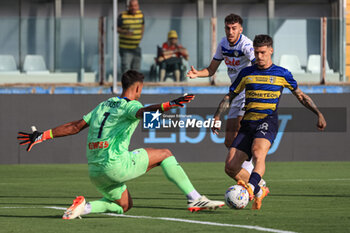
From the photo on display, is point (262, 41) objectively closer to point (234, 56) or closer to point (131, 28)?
point (234, 56)

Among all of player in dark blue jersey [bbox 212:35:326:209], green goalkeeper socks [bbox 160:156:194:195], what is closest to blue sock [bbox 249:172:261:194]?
player in dark blue jersey [bbox 212:35:326:209]

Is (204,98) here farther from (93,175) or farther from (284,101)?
(93,175)

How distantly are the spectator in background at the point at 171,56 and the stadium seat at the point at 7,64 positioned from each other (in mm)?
3161

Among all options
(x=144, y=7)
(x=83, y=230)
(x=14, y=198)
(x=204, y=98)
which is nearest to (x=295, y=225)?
(x=83, y=230)

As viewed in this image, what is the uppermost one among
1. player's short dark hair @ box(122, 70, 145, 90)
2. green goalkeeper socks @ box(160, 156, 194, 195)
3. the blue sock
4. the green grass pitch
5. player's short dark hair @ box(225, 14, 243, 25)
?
player's short dark hair @ box(225, 14, 243, 25)

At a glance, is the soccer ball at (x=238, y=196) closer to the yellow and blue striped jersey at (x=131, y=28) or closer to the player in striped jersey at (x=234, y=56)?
the player in striped jersey at (x=234, y=56)

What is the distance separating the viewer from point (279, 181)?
48.1 feet

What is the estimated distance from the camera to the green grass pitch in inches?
328

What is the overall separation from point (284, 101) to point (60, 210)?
10246 mm

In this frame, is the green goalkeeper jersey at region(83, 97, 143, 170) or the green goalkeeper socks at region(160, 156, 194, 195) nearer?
the green goalkeeper jersey at region(83, 97, 143, 170)

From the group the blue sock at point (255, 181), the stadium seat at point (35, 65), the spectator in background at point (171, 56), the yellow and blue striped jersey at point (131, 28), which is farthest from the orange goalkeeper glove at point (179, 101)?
the stadium seat at point (35, 65)

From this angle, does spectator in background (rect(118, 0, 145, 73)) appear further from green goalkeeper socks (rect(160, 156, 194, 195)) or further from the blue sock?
green goalkeeper socks (rect(160, 156, 194, 195))

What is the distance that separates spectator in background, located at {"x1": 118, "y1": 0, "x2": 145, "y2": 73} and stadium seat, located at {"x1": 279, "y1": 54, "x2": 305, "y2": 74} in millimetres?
3187

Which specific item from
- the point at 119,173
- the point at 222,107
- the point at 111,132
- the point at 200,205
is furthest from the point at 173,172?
the point at 222,107
